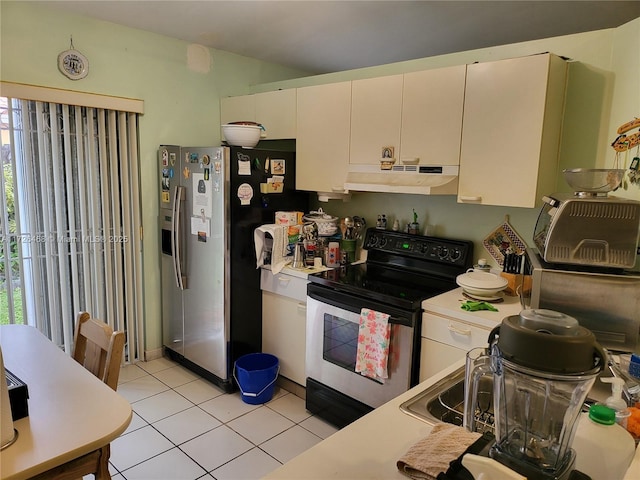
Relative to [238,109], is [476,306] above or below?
below

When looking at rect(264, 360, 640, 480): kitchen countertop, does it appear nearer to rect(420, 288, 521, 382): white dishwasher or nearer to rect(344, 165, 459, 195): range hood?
rect(420, 288, 521, 382): white dishwasher

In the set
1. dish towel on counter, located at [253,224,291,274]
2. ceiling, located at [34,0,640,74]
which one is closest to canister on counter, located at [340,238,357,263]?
dish towel on counter, located at [253,224,291,274]

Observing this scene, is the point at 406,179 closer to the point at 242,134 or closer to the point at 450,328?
the point at 450,328

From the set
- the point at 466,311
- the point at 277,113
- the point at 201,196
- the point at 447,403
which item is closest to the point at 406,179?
the point at 466,311

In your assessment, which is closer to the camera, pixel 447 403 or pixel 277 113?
pixel 447 403

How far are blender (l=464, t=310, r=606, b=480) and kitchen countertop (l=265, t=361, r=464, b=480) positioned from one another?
211mm

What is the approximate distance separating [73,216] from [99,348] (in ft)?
5.09

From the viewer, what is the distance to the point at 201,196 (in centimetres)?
302

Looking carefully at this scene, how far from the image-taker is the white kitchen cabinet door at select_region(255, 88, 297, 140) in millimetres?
3145

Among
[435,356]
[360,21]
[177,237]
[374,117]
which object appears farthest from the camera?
[177,237]

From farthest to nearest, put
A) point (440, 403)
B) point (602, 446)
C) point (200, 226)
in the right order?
point (200, 226)
point (440, 403)
point (602, 446)

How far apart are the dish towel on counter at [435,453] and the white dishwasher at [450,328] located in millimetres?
1111

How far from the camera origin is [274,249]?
2.98m

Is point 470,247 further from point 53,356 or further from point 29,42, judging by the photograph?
point 29,42
